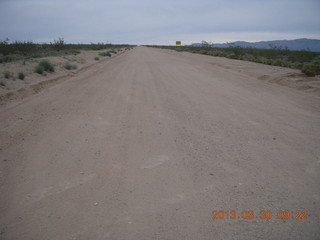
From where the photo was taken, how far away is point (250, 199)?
324 centimetres

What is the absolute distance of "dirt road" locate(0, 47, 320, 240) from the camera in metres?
2.84
